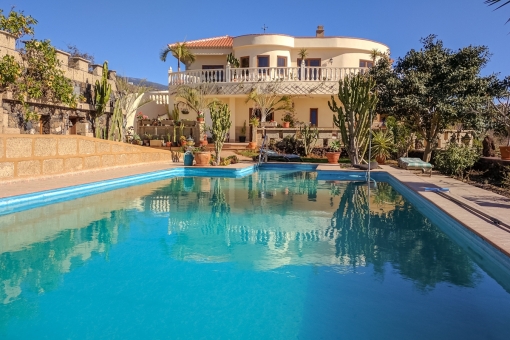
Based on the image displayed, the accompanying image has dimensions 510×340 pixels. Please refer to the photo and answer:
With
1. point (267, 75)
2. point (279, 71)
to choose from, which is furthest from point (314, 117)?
point (267, 75)

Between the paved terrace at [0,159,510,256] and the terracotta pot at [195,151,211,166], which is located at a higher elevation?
the terracotta pot at [195,151,211,166]

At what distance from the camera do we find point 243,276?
5.14 meters


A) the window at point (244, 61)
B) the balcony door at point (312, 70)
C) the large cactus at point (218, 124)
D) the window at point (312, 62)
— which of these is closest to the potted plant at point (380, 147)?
the balcony door at point (312, 70)

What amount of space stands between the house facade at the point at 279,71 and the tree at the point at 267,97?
55 millimetres

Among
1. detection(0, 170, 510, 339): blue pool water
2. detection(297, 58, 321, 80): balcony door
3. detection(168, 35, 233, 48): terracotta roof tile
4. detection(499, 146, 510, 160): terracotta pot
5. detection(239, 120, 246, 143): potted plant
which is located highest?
Result: detection(168, 35, 233, 48): terracotta roof tile

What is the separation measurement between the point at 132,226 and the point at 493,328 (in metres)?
5.82

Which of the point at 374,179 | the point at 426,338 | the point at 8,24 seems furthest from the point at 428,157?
the point at 8,24

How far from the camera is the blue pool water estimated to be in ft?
12.7

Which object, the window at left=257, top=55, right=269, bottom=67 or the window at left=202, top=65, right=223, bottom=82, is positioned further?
the window at left=257, top=55, right=269, bottom=67

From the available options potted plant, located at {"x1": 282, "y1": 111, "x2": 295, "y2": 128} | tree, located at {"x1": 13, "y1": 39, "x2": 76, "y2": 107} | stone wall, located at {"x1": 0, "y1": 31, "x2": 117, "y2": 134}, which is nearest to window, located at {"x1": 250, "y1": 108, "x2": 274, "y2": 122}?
potted plant, located at {"x1": 282, "y1": 111, "x2": 295, "y2": 128}

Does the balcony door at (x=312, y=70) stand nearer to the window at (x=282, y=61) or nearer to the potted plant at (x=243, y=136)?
the window at (x=282, y=61)

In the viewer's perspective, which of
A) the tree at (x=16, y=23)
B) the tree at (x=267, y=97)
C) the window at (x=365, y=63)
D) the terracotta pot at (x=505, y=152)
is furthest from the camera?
the window at (x=365, y=63)

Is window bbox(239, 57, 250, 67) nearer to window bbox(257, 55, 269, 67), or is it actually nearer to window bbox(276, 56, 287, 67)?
window bbox(257, 55, 269, 67)

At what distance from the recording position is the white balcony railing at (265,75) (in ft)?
73.9
